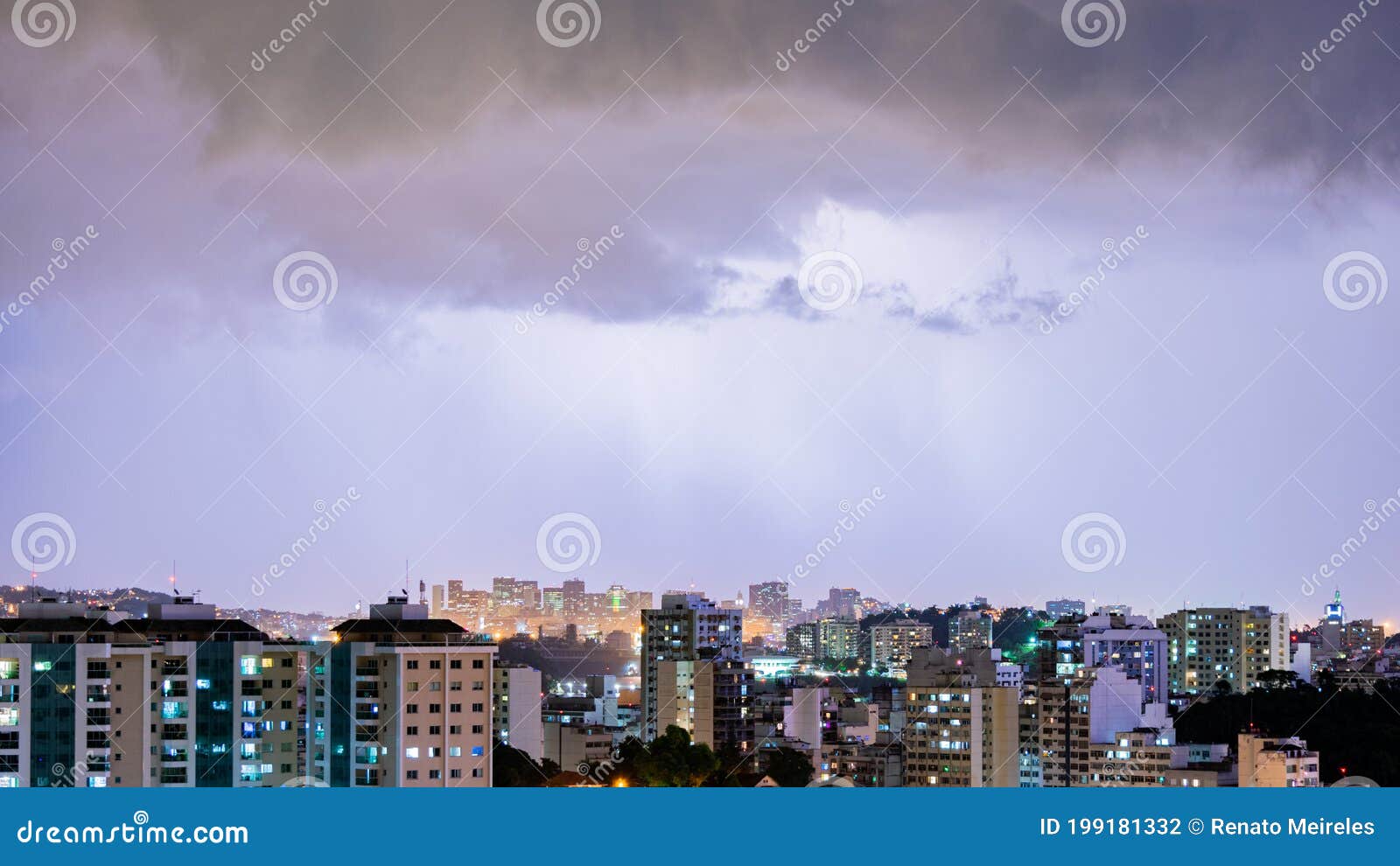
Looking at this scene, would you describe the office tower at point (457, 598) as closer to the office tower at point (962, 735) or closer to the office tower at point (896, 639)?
the office tower at point (962, 735)

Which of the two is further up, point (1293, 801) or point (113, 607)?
point (113, 607)

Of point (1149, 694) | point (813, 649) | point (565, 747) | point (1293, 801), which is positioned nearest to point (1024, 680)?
point (1149, 694)

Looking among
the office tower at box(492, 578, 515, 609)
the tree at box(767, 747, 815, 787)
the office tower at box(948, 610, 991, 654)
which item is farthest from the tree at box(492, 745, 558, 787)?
the office tower at box(948, 610, 991, 654)

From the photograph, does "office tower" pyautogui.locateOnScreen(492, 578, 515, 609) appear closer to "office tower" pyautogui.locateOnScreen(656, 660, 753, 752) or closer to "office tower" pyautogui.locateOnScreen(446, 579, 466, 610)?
"office tower" pyautogui.locateOnScreen(446, 579, 466, 610)

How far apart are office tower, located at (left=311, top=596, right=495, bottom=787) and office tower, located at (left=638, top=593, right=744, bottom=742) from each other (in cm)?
788

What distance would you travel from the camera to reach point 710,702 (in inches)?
650

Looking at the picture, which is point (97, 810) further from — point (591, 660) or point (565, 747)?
point (591, 660)

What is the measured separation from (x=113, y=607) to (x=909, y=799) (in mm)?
8869

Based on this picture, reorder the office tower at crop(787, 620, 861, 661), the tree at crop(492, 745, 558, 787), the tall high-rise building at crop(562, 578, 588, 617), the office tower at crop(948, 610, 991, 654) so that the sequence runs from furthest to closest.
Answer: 1. the office tower at crop(787, 620, 861, 661)
2. the office tower at crop(948, 610, 991, 654)
3. the tall high-rise building at crop(562, 578, 588, 617)
4. the tree at crop(492, 745, 558, 787)

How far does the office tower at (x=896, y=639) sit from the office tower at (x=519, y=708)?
43.4ft

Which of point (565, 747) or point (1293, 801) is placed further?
point (565, 747)

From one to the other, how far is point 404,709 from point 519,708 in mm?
6047

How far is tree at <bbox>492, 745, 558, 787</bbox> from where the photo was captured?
37.5 ft

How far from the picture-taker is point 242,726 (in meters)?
10.3
